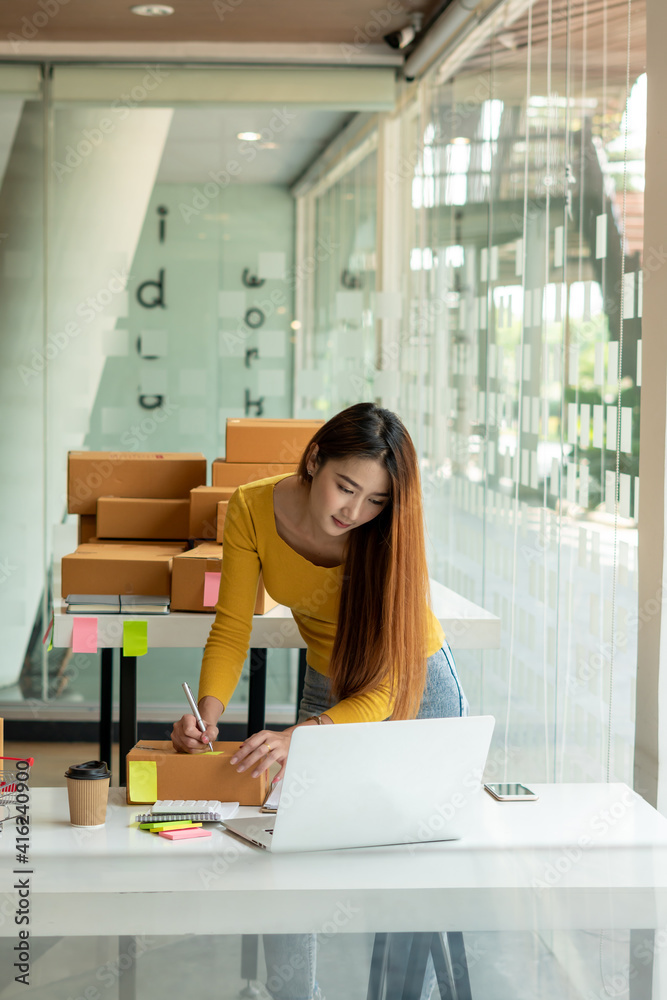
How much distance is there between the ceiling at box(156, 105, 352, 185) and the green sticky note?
7.81 ft

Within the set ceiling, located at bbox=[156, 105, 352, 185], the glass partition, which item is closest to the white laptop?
the glass partition

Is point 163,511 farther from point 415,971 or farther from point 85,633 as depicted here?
point 415,971

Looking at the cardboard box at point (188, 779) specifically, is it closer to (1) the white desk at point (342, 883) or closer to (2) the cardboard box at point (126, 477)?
(1) the white desk at point (342, 883)

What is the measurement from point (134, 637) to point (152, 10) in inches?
95.8

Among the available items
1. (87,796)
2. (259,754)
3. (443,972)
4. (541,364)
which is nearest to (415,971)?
(443,972)

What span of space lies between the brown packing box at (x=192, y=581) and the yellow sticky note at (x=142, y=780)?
1.05 metres

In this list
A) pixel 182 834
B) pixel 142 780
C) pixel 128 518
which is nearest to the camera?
pixel 182 834

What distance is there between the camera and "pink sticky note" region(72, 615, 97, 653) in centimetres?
254

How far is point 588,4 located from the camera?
236 cm

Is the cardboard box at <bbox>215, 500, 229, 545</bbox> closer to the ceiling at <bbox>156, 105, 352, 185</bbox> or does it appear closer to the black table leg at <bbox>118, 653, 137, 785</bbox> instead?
the black table leg at <bbox>118, 653, 137, 785</bbox>

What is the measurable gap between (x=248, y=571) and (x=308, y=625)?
0.59 feet

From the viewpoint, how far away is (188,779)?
155 centimetres

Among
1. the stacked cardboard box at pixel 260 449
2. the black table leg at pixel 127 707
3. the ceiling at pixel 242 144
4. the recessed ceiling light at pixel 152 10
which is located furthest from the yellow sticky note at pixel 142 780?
the ceiling at pixel 242 144

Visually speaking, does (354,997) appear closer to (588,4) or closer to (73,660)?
(588,4)
